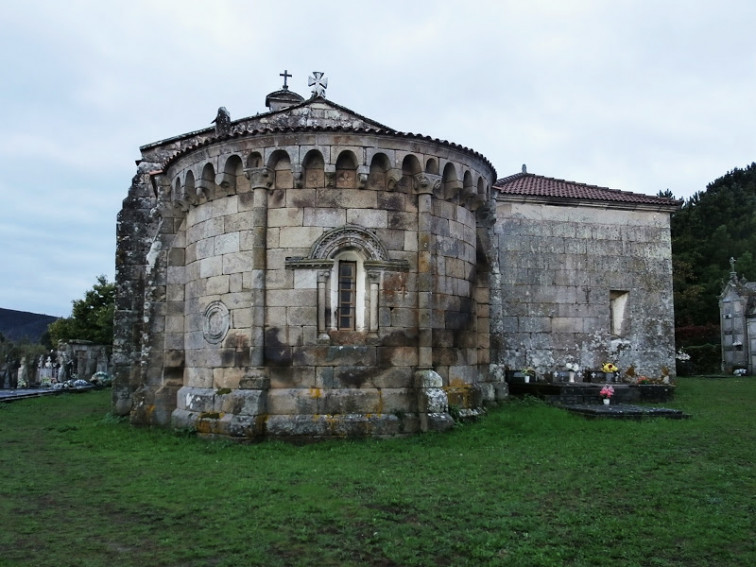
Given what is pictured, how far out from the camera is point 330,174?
443 inches

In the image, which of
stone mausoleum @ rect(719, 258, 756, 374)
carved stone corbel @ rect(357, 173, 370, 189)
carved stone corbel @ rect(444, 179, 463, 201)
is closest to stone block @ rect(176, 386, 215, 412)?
carved stone corbel @ rect(357, 173, 370, 189)

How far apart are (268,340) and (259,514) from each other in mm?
4706

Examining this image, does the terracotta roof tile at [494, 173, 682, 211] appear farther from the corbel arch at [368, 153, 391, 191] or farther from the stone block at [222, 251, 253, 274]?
the stone block at [222, 251, 253, 274]

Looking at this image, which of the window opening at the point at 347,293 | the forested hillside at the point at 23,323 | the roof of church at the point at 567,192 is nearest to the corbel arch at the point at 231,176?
the window opening at the point at 347,293

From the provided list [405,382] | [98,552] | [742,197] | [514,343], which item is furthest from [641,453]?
[742,197]

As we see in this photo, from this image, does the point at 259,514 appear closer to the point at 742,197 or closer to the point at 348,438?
the point at 348,438

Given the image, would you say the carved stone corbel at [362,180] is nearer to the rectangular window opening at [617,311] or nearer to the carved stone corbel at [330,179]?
the carved stone corbel at [330,179]

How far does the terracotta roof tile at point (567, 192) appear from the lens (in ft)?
61.9

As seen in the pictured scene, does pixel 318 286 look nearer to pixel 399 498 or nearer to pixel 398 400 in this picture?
pixel 398 400

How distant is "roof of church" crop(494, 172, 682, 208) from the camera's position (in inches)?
741

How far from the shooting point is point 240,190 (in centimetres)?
1177

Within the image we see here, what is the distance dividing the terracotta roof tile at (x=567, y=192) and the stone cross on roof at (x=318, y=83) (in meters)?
5.59

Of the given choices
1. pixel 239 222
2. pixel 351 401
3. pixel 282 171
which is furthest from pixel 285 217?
pixel 351 401

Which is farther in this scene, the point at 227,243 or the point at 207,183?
the point at 207,183
